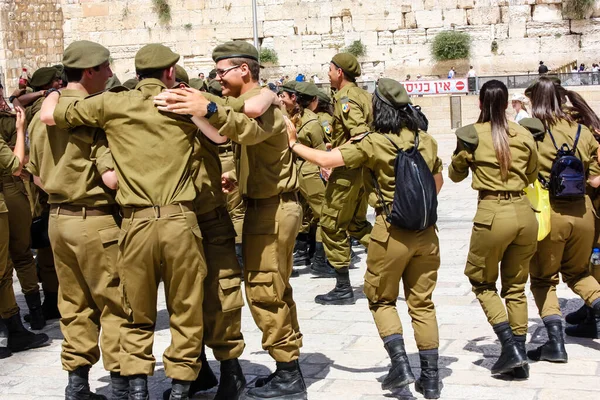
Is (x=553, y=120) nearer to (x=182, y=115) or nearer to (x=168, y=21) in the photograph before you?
(x=182, y=115)

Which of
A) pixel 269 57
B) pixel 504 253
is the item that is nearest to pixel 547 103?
pixel 504 253

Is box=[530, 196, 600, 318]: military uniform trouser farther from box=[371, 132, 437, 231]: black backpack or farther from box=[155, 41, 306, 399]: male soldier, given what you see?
box=[155, 41, 306, 399]: male soldier

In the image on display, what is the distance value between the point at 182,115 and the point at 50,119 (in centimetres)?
80

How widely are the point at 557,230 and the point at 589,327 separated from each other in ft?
2.91

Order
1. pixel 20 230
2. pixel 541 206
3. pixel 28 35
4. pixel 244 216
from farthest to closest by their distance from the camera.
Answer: pixel 28 35 → pixel 20 230 → pixel 541 206 → pixel 244 216

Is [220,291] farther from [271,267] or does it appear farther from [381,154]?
[381,154]

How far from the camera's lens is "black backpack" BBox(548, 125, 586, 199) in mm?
6168

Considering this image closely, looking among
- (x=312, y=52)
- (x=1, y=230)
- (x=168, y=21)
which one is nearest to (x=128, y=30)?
(x=168, y=21)

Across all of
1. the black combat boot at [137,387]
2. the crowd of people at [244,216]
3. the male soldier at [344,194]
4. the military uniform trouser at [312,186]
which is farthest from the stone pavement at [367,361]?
the military uniform trouser at [312,186]

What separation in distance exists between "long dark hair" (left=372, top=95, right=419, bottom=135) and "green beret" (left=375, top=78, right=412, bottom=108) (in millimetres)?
26

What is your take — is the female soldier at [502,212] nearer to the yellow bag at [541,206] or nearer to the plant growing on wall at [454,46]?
the yellow bag at [541,206]

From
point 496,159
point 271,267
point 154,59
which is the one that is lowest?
point 271,267

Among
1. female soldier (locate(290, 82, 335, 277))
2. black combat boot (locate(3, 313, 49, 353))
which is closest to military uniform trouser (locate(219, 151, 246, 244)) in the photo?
female soldier (locate(290, 82, 335, 277))

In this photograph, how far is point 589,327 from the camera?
22.1ft
